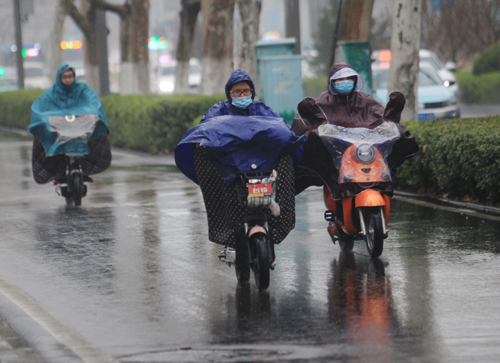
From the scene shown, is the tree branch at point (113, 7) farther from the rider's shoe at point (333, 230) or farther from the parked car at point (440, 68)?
the rider's shoe at point (333, 230)

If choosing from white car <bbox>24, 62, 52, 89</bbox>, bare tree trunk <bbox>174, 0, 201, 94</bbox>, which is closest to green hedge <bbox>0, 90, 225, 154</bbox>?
bare tree trunk <bbox>174, 0, 201, 94</bbox>

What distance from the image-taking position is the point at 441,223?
965 cm

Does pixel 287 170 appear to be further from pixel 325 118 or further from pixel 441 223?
pixel 441 223

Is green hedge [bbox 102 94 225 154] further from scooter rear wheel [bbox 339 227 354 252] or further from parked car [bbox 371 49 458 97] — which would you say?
scooter rear wheel [bbox 339 227 354 252]

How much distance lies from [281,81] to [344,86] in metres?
9.73

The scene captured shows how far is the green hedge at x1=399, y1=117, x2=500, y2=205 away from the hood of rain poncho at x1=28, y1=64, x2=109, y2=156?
157 inches

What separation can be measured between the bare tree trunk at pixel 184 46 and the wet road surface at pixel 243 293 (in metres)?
14.0

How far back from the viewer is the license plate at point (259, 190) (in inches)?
260

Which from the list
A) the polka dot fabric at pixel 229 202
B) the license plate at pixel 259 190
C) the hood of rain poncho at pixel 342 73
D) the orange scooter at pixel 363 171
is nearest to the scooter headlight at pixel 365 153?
the orange scooter at pixel 363 171

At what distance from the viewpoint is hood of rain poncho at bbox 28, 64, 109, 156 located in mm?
11867

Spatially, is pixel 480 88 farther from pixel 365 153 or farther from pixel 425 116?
pixel 365 153

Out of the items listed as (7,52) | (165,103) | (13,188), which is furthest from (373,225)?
(7,52)

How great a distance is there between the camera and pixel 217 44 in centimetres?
2112

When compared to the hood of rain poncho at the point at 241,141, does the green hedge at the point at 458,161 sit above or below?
below
